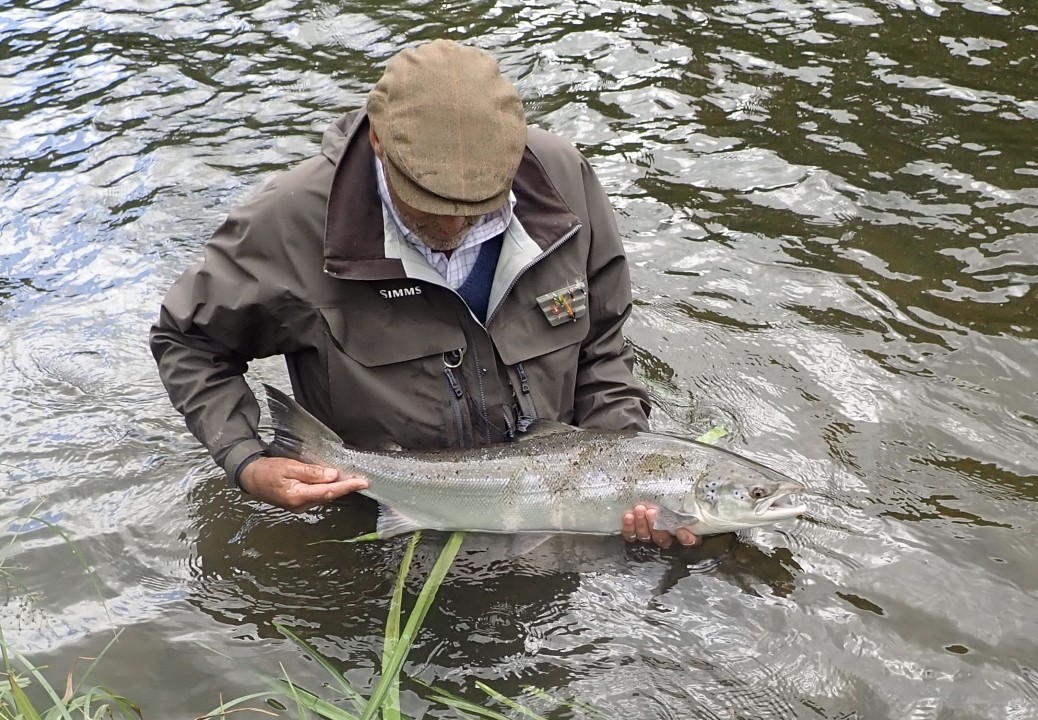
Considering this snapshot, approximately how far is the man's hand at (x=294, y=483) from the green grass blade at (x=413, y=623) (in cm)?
48

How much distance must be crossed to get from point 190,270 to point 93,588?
5.60 feet

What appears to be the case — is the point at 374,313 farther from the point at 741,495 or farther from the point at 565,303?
the point at 741,495

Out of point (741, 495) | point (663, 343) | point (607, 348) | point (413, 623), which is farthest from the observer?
point (663, 343)

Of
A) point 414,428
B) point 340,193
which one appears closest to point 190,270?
point 340,193

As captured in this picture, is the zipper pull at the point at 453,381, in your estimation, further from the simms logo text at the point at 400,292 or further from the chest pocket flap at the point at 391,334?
the simms logo text at the point at 400,292

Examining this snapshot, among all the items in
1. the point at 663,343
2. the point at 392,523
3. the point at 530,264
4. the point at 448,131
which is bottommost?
the point at 663,343

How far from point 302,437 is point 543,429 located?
1.06m

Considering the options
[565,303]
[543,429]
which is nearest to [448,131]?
[565,303]

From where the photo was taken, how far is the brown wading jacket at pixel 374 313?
4516 mm

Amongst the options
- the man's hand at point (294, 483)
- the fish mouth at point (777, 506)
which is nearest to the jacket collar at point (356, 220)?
the man's hand at point (294, 483)

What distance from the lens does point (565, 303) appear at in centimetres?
485

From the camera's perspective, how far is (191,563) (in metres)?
5.42

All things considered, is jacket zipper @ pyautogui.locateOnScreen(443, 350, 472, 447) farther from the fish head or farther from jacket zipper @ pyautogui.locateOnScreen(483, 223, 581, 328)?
the fish head

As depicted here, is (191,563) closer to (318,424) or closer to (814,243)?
(318,424)
